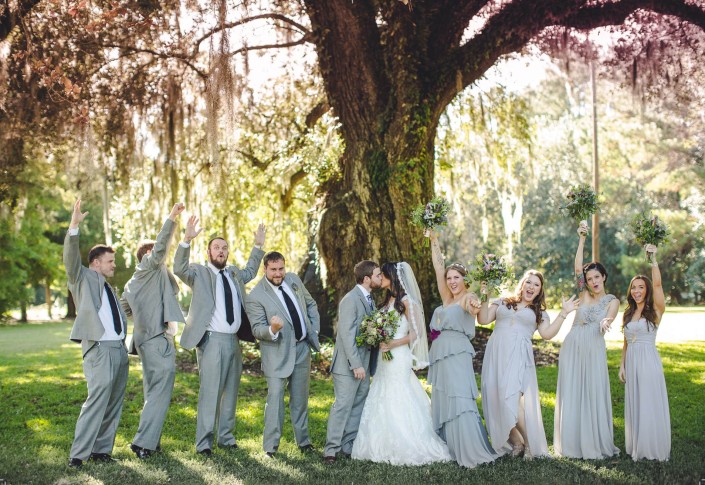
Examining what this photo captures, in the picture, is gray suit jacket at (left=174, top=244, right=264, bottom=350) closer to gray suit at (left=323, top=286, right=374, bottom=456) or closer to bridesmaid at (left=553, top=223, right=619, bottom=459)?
gray suit at (left=323, top=286, right=374, bottom=456)

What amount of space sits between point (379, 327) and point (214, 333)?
157 cm

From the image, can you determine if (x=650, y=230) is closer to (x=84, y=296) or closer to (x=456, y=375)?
(x=456, y=375)

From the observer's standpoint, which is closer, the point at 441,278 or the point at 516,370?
the point at 516,370

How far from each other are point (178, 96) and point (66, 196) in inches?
600

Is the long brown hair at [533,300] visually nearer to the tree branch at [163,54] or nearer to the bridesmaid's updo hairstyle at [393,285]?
the bridesmaid's updo hairstyle at [393,285]

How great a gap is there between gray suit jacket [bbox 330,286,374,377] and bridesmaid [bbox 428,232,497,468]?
25.5 inches

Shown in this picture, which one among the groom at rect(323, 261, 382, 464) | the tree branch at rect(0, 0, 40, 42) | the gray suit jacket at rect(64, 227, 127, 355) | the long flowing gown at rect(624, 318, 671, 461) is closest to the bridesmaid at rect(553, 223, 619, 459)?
the long flowing gown at rect(624, 318, 671, 461)

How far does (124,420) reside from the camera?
8.55 meters

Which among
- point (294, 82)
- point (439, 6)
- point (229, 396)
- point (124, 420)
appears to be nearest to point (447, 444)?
point (229, 396)

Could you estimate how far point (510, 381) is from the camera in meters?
6.51

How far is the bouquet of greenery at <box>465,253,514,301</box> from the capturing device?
21.2 feet

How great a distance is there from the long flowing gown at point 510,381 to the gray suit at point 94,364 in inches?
132

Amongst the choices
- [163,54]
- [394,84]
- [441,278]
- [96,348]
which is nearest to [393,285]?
[441,278]

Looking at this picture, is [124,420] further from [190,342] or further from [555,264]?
[555,264]
